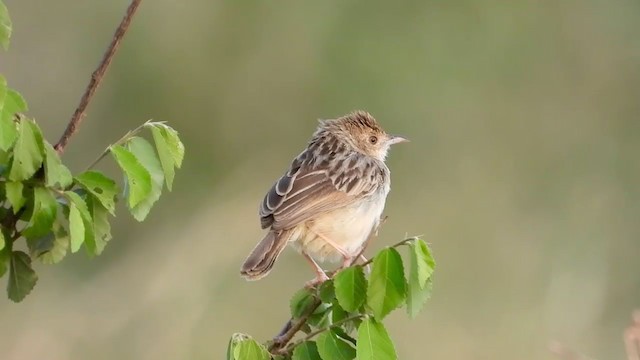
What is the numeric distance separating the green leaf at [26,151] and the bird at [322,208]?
5.92 ft

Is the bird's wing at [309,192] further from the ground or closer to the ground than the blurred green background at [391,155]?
further from the ground

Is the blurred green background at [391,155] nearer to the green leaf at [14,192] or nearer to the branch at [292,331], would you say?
the branch at [292,331]

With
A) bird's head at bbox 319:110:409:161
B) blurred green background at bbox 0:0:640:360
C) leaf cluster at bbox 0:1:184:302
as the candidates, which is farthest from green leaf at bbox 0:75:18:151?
blurred green background at bbox 0:0:640:360

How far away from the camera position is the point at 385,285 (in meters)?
3.52

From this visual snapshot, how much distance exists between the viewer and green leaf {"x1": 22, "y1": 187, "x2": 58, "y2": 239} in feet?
11.4

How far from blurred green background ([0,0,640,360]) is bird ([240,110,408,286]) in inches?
140

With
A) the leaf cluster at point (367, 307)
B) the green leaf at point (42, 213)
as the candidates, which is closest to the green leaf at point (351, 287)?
the leaf cluster at point (367, 307)

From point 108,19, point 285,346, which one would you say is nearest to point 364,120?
point 285,346

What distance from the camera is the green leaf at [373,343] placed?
3.49 meters

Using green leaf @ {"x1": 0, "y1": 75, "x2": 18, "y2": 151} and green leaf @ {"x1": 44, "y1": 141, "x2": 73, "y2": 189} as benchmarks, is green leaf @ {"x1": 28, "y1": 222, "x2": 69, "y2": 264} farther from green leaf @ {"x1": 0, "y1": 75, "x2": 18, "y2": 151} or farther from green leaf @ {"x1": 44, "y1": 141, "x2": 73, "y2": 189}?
green leaf @ {"x1": 0, "y1": 75, "x2": 18, "y2": 151}

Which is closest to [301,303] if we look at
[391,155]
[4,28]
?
[4,28]

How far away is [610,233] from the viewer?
11742mm

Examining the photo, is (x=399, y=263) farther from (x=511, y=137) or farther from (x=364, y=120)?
(x=511, y=137)

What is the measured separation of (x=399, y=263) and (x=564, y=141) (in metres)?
9.36
